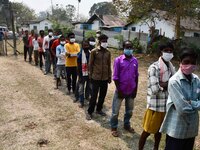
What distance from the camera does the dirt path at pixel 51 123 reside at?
5211 millimetres

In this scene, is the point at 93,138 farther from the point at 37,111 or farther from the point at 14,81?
the point at 14,81

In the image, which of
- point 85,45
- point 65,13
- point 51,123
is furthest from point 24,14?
point 51,123

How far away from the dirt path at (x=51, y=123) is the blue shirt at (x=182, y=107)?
77.7 inches

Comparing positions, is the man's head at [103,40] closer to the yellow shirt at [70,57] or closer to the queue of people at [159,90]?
the queue of people at [159,90]

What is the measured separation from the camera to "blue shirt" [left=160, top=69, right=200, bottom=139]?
3062 mm

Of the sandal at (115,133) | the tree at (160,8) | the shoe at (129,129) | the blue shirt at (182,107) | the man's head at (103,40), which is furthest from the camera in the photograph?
the tree at (160,8)

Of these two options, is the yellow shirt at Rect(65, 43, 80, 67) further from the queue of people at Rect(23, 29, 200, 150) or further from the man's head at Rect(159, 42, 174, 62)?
the man's head at Rect(159, 42, 174, 62)

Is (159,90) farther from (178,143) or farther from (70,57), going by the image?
(70,57)

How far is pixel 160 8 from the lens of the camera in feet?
59.0

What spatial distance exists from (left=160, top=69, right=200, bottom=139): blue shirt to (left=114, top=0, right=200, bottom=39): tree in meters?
14.5

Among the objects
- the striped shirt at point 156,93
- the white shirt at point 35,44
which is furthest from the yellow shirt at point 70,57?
the white shirt at point 35,44

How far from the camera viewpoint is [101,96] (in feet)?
21.0

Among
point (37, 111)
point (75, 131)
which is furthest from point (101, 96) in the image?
point (37, 111)

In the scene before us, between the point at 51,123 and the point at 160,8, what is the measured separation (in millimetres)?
13720
